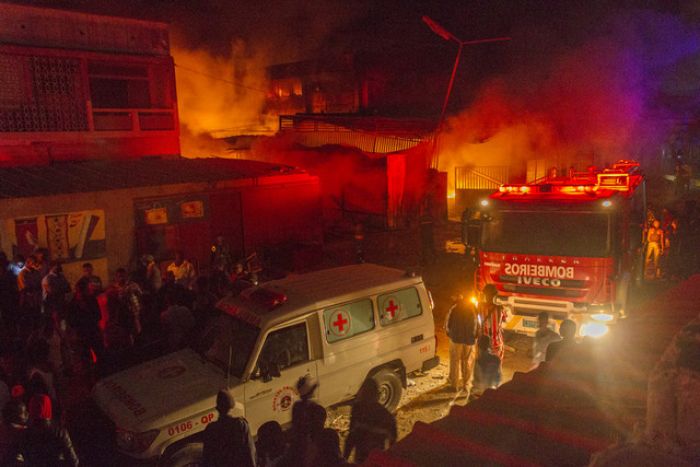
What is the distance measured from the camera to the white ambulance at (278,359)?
201 inches

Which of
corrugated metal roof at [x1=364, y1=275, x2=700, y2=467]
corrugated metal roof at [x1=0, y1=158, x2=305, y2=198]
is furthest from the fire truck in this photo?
corrugated metal roof at [x1=0, y1=158, x2=305, y2=198]

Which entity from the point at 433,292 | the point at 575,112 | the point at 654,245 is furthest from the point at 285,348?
the point at 575,112

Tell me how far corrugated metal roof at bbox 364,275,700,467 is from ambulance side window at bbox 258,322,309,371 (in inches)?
92.6

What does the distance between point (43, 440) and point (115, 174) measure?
1031 cm

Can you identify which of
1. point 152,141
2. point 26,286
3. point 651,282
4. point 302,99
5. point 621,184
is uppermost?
point 302,99

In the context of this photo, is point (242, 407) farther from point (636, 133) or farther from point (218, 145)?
point (218, 145)

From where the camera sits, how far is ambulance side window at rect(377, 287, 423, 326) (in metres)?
6.75

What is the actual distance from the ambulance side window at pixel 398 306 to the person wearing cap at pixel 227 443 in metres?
2.65

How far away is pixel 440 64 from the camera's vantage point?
104 ft

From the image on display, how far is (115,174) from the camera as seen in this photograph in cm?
1396

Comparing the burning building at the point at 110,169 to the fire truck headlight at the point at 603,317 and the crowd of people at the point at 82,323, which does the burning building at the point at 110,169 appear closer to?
the crowd of people at the point at 82,323

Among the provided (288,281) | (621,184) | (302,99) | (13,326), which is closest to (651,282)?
(621,184)

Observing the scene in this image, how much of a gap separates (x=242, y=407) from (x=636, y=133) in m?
18.2

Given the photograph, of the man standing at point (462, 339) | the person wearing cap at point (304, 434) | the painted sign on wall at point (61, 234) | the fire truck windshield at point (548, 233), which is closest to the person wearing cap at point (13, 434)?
the person wearing cap at point (304, 434)
